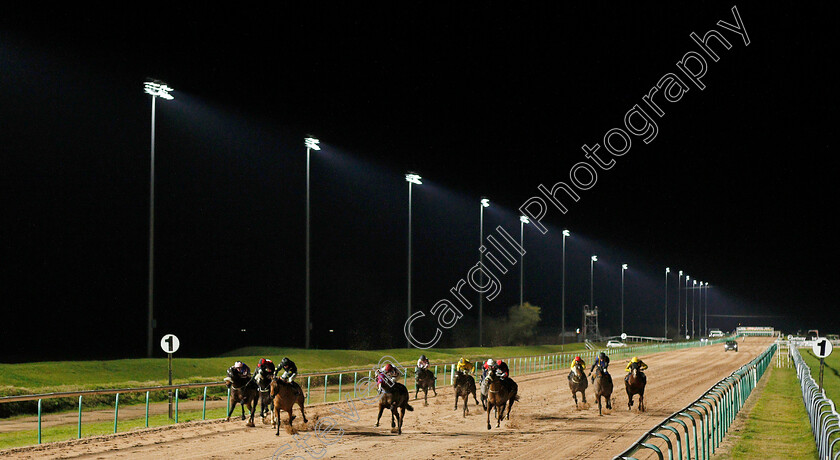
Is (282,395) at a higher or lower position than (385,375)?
lower

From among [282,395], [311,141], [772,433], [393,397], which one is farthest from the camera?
[311,141]

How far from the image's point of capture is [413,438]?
14.4 meters

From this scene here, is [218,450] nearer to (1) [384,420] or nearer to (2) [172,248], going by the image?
(1) [384,420]

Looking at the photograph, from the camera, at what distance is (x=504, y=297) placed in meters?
87.2

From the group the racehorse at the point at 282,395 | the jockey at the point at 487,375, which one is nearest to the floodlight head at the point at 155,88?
the racehorse at the point at 282,395

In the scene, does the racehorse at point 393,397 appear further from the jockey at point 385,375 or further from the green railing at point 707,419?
the green railing at point 707,419

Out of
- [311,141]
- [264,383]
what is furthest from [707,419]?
[311,141]

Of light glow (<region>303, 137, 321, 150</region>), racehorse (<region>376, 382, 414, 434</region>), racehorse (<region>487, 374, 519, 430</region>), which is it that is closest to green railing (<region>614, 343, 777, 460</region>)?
racehorse (<region>487, 374, 519, 430</region>)

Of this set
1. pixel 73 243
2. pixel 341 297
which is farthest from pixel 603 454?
pixel 341 297

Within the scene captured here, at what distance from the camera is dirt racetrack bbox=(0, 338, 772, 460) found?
493 inches

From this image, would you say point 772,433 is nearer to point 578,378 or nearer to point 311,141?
point 578,378

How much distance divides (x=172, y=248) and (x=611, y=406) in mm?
37745

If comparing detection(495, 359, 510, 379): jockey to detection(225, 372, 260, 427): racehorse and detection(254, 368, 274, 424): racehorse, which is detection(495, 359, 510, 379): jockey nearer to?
detection(254, 368, 274, 424): racehorse

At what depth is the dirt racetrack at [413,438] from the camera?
12.5 m
